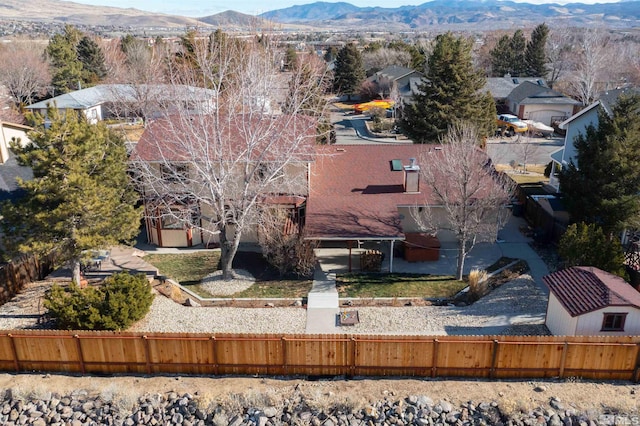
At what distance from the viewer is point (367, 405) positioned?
1438 centimetres

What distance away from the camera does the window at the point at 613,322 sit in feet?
55.4

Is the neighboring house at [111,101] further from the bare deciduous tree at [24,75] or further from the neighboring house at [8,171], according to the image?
the neighboring house at [8,171]

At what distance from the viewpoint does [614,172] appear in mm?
22719

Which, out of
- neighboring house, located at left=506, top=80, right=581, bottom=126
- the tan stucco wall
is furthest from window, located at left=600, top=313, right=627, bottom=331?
neighboring house, located at left=506, top=80, right=581, bottom=126

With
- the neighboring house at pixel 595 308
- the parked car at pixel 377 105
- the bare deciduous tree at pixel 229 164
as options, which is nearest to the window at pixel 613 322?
the neighboring house at pixel 595 308

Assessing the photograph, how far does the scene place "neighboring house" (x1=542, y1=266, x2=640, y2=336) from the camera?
16.8m

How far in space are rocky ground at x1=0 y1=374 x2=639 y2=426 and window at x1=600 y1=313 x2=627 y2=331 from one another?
2599 millimetres

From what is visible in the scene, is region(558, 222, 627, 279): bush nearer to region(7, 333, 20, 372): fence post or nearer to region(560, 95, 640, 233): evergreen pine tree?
region(560, 95, 640, 233): evergreen pine tree

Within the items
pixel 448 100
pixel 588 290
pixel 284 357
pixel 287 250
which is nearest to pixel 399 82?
pixel 448 100

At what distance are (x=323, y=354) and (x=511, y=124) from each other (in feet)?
145

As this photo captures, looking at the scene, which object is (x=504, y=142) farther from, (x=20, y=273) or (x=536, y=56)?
(x=20, y=273)

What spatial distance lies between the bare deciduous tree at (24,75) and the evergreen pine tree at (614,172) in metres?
56.3

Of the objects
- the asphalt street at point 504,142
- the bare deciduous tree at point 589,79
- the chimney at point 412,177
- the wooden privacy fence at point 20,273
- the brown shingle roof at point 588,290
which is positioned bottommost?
the asphalt street at point 504,142

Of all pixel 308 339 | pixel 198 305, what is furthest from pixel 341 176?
pixel 308 339
